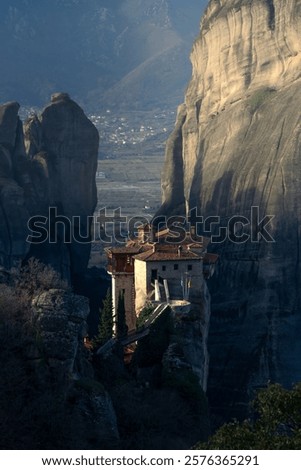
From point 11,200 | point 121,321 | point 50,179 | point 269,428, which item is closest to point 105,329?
point 121,321

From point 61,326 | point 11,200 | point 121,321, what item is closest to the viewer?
point 61,326

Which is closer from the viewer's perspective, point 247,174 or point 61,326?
point 61,326

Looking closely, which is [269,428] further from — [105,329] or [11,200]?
[11,200]

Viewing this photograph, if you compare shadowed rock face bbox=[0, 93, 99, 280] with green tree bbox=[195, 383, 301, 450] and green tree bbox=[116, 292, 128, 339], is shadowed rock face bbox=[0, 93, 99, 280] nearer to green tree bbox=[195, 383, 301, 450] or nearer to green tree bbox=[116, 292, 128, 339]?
green tree bbox=[116, 292, 128, 339]

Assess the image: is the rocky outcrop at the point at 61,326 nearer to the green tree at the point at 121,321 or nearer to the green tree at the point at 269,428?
the green tree at the point at 269,428

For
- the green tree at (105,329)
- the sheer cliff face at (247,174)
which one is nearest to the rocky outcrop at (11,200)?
the sheer cliff face at (247,174)

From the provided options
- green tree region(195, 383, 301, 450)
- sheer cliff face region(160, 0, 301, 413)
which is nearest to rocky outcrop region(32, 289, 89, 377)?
green tree region(195, 383, 301, 450)
